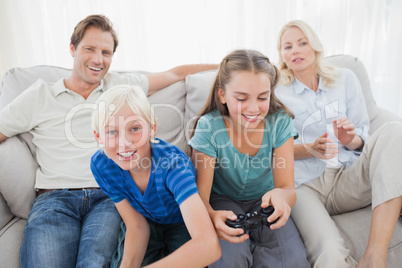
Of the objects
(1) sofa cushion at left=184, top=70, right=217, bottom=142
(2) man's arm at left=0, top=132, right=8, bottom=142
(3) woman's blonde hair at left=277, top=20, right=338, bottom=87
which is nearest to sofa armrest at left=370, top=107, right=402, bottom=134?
(3) woman's blonde hair at left=277, top=20, right=338, bottom=87

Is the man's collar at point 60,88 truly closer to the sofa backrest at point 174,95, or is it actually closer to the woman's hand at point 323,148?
the sofa backrest at point 174,95

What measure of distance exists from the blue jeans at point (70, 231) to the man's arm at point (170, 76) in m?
0.61

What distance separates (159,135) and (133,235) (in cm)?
61

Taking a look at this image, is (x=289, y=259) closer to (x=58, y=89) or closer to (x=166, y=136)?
(x=166, y=136)

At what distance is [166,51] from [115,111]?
1425 millimetres

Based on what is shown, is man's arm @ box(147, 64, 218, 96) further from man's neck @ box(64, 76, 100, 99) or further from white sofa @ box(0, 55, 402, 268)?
man's neck @ box(64, 76, 100, 99)

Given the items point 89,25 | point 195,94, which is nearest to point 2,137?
point 89,25

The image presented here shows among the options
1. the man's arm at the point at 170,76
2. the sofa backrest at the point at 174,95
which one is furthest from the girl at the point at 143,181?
the man's arm at the point at 170,76

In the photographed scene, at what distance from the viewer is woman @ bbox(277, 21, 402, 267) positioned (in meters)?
1.07

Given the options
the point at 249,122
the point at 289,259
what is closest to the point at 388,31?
the point at 249,122

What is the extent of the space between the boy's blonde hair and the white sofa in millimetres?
522

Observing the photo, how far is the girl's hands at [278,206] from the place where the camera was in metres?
1.01

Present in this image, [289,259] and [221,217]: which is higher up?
[221,217]

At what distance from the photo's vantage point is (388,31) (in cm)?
244
